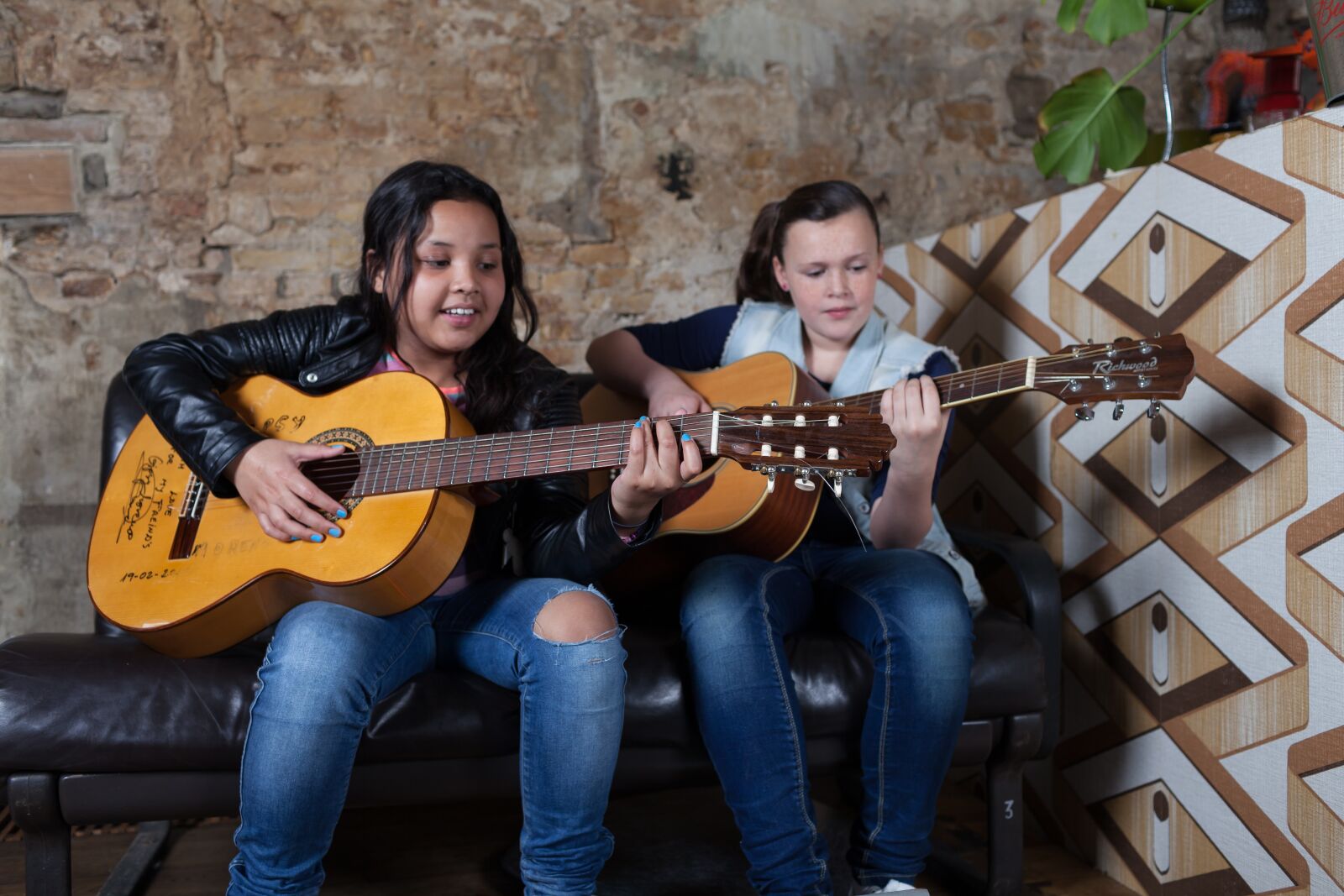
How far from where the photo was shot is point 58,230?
9.33ft

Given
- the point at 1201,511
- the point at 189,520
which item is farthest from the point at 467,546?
the point at 1201,511

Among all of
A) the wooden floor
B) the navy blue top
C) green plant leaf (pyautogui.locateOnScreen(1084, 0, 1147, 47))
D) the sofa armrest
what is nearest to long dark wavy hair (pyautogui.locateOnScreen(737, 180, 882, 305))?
the navy blue top

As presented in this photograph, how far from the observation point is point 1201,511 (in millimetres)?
1771

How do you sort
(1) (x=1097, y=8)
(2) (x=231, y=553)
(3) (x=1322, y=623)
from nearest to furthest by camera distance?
(3) (x=1322, y=623) < (2) (x=231, y=553) < (1) (x=1097, y=8)

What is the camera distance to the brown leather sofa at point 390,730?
1.63 meters

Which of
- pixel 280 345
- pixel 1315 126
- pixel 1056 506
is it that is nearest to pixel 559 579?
pixel 280 345

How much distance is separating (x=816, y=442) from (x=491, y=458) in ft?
1.64

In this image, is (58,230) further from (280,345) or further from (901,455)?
(901,455)

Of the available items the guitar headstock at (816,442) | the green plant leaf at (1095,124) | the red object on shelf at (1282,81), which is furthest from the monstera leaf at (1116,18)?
the guitar headstock at (816,442)

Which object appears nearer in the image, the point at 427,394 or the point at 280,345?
the point at 427,394

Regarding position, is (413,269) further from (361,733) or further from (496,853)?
(496,853)

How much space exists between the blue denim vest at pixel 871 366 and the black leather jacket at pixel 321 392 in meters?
0.46

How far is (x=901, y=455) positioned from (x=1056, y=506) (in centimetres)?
62

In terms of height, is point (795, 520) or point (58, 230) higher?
point (58, 230)
